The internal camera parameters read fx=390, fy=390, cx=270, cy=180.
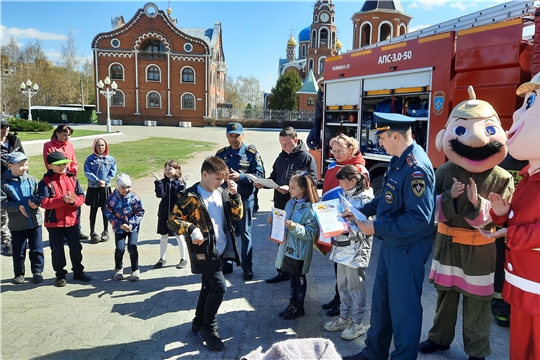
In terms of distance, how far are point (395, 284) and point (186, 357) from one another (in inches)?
74.4

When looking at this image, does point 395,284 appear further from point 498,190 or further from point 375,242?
point 375,242

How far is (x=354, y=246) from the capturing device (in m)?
3.69

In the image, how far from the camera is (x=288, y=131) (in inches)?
197

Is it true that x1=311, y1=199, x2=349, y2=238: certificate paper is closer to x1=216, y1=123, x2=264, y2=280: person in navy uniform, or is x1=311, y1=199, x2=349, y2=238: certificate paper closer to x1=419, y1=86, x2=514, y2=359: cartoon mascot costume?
x1=419, y1=86, x2=514, y2=359: cartoon mascot costume

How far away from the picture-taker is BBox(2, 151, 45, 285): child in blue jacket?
478 cm

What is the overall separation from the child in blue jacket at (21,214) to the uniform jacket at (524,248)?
490 cm

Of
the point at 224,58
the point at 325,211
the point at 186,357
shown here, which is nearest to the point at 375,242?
the point at 325,211

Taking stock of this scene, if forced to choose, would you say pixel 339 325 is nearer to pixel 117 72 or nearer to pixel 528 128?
pixel 528 128

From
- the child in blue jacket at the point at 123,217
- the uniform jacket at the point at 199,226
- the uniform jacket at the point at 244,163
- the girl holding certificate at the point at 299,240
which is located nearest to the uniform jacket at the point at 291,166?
the uniform jacket at the point at 244,163

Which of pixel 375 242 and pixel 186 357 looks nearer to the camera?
pixel 186 357

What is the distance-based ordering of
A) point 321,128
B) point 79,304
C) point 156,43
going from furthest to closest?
point 156,43 → point 321,128 → point 79,304

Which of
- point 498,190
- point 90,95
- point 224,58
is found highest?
point 224,58

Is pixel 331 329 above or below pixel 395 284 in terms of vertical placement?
below

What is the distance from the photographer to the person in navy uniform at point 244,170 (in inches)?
203
